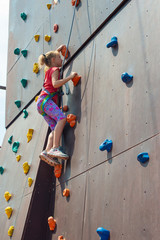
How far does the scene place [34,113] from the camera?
5566 mm

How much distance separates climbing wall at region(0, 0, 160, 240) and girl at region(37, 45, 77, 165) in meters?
0.14

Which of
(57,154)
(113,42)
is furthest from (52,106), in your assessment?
(113,42)

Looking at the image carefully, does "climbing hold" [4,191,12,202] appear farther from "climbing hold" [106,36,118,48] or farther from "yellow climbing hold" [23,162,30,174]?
"climbing hold" [106,36,118,48]

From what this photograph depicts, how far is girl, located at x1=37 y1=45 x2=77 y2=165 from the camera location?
415 centimetres

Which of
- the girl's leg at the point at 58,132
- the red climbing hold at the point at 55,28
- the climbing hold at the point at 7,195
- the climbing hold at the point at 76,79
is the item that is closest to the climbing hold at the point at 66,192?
the girl's leg at the point at 58,132

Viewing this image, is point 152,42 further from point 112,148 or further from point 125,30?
point 112,148

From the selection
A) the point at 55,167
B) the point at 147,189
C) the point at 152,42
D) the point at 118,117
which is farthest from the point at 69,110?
the point at 147,189

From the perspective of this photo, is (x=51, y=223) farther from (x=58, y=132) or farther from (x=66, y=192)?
(x=58, y=132)

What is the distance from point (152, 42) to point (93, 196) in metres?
1.46

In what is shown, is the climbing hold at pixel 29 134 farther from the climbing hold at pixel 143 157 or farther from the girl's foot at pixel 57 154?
the climbing hold at pixel 143 157

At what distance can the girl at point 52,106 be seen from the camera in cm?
415

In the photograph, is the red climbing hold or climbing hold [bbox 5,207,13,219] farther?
the red climbing hold

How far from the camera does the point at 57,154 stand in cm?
409

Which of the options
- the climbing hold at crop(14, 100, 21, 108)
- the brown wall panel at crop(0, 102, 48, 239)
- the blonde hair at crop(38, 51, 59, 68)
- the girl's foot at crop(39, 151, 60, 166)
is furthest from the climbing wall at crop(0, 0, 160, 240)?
the climbing hold at crop(14, 100, 21, 108)
